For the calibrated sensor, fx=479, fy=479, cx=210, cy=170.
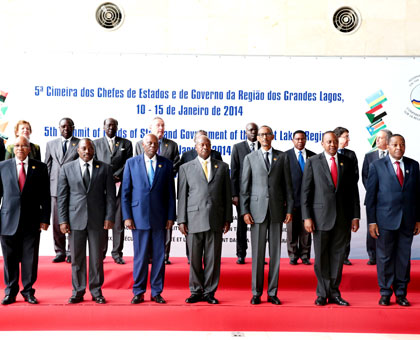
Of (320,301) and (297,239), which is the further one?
(297,239)

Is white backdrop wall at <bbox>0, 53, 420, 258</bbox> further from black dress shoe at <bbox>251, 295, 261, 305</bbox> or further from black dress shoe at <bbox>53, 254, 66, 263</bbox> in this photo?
black dress shoe at <bbox>251, 295, 261, 305</bbox>

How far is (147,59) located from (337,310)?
3.90 meters

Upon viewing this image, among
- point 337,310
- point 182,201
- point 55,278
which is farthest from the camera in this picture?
point 55,278

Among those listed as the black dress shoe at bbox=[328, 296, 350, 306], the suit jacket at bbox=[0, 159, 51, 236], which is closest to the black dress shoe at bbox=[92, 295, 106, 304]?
the suit jacket at bbox=[0, 159, 51, 236]

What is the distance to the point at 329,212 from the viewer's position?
438cm

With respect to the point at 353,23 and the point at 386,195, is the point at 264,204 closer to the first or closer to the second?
the point at 386,195

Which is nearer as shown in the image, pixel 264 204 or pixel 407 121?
pixel 264 204

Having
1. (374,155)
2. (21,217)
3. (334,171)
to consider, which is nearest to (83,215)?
(21,217)

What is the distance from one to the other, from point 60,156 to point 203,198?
1832 mm

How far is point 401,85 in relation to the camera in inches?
248

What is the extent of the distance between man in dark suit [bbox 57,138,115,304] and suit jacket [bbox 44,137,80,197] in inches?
31.2

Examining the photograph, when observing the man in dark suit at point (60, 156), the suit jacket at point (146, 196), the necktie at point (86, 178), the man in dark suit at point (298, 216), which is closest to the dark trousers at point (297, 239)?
the man in dark suit at point (298, 216)

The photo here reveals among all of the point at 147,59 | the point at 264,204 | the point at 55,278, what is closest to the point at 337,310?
the point at 264,204

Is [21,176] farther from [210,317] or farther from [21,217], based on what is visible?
[210,317]
